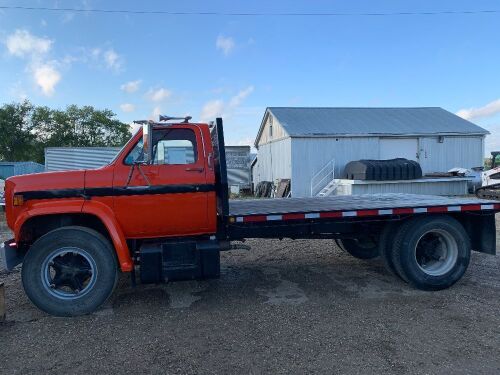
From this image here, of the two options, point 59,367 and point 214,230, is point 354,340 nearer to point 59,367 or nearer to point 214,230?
point 214,230

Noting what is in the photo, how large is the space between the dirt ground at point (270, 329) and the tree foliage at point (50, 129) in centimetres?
4218

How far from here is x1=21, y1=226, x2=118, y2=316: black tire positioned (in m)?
5.14

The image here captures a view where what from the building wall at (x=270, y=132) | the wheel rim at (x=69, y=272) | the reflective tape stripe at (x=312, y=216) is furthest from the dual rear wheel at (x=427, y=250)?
the building wall at (x=270, y=132)

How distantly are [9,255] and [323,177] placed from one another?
17.9 m

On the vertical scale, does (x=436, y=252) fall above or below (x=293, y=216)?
below

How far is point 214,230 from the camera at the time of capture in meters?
5.77

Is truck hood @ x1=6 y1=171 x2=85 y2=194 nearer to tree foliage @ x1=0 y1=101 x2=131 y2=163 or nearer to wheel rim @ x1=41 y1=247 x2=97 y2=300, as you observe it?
wheel rim @ x1=41 y1=247 x2=97 y2=300

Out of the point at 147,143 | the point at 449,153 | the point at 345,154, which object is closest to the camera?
the point at 147,143

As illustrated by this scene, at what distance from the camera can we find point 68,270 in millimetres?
5262

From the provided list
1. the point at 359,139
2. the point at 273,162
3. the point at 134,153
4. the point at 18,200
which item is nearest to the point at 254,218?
the point at 134,153

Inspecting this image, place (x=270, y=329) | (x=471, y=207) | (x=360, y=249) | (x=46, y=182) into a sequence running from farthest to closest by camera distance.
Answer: (x=360, y=249) → (x=471, y=207) → (x=46, y=182) → (x=270, y=329)

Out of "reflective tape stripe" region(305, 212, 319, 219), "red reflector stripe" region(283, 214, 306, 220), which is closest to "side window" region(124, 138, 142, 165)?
"red reflector stripe" region(283, 214, 306, 220)

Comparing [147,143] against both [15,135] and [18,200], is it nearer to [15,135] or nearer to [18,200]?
[18,200]

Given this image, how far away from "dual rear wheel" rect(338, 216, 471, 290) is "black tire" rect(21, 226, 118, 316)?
3949 millimetres
